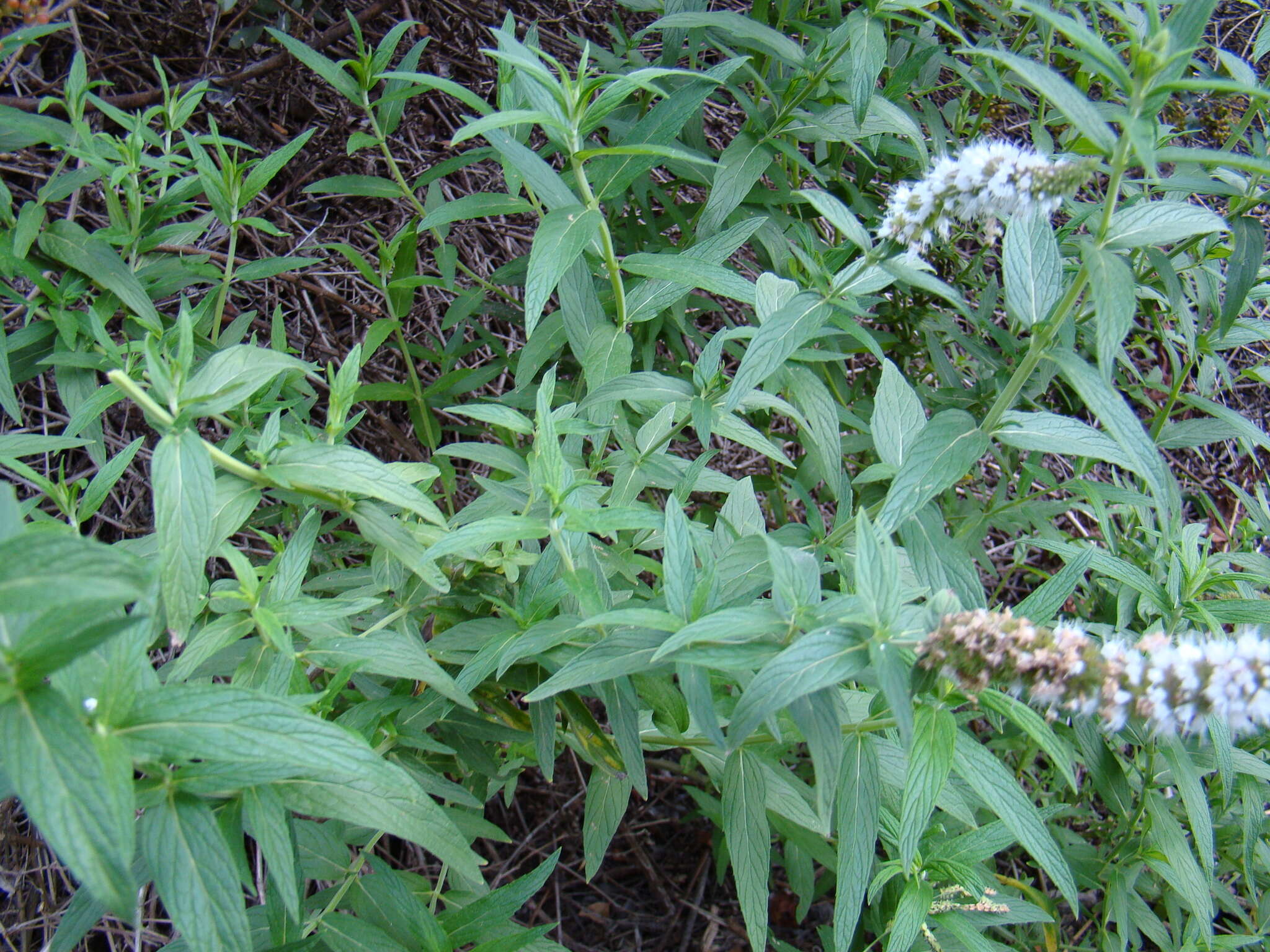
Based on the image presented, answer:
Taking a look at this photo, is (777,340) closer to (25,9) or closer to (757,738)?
(757,738)

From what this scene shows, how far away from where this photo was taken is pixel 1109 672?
1209 mm

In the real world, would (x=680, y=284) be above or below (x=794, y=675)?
above

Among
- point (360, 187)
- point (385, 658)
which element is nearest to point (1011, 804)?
point (385, 658)

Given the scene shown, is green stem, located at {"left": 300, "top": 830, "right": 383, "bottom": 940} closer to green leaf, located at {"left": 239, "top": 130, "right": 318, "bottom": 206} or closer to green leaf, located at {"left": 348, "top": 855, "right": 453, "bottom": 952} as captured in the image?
green leaf, located at {"left": 348, "top": 855, "right": 453, "bottom": 952}

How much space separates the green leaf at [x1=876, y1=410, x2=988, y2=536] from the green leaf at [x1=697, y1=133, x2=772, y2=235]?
110cm

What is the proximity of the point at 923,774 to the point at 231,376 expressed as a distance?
1341 mm

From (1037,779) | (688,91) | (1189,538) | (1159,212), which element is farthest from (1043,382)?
(1037,779)

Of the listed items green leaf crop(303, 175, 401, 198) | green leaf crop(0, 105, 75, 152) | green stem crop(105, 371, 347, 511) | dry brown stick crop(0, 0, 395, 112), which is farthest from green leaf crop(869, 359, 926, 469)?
dry brown stick crop(0, 0, 395, 112)

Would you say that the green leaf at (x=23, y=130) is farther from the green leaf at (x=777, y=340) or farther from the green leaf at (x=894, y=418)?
the green leaf at (x=894, y=418)

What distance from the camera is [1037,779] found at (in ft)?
11.3

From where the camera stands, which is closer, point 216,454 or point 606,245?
point 216,454

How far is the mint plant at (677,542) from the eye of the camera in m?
1.21

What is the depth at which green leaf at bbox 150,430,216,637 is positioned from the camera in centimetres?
128

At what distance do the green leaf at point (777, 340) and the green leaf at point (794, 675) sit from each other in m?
0.52
